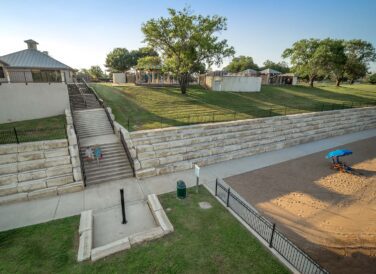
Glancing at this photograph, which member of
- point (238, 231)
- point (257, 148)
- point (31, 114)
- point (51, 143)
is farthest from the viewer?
point (31, 114)

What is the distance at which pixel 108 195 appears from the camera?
1040 centimetres

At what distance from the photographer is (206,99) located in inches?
1126

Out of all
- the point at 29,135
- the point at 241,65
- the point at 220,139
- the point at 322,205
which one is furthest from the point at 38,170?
the point at 241,65

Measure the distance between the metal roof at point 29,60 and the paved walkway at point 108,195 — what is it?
1915 centimetres

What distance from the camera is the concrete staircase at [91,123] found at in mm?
16438

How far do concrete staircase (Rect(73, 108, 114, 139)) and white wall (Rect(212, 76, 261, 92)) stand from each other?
907 inches

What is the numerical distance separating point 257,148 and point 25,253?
50.5 feet

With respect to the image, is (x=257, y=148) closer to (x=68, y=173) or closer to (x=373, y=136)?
(x=68, y=173)

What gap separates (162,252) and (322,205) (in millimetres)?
8727

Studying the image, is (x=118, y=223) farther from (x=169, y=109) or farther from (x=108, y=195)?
(x=169, y=109)

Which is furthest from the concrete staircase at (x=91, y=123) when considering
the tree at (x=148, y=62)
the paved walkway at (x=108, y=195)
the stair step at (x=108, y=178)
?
the tree at (x=148, y=62)

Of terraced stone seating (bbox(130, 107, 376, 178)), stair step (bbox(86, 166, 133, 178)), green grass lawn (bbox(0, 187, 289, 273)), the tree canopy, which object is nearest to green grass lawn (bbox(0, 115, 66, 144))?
stair step (bbox(86, 166, 133, 178))

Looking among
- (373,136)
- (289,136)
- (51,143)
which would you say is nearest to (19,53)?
(51,143)

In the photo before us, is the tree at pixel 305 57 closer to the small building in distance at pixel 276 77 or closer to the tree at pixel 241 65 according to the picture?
the small building in distance at pixel 276 77
